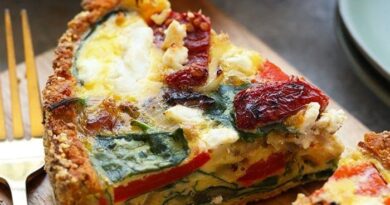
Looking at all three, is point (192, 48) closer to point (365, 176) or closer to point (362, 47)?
point (362, 47)

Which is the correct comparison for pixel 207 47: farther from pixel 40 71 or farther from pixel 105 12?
pixel 40 71

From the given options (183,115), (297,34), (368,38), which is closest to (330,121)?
(183,115)

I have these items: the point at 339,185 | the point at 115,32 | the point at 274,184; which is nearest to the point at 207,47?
the point at 115,32

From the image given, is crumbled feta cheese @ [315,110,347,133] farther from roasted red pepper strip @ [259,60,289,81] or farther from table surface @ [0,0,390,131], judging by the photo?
table surface @ [0,0,390,131]

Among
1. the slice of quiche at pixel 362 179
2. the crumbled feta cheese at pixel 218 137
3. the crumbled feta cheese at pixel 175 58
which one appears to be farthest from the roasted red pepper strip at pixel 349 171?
the crumbled feta cheese at pixel 175 58

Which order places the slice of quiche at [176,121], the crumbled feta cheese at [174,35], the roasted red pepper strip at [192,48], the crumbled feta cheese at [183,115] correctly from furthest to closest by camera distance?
the crumbled feta cheese at [174,35], the roasted red pepper strip at [192,48], the crumbled feta cheese at [183,115], the slice of quiche at [176,121]

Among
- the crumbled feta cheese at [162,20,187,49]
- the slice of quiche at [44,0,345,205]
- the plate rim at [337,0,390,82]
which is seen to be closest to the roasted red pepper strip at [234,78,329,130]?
the slice of quiche at [44,0,345,205]

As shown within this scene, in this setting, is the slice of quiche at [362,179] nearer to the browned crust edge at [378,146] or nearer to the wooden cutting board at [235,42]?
the browned crust edge at [378,146]
